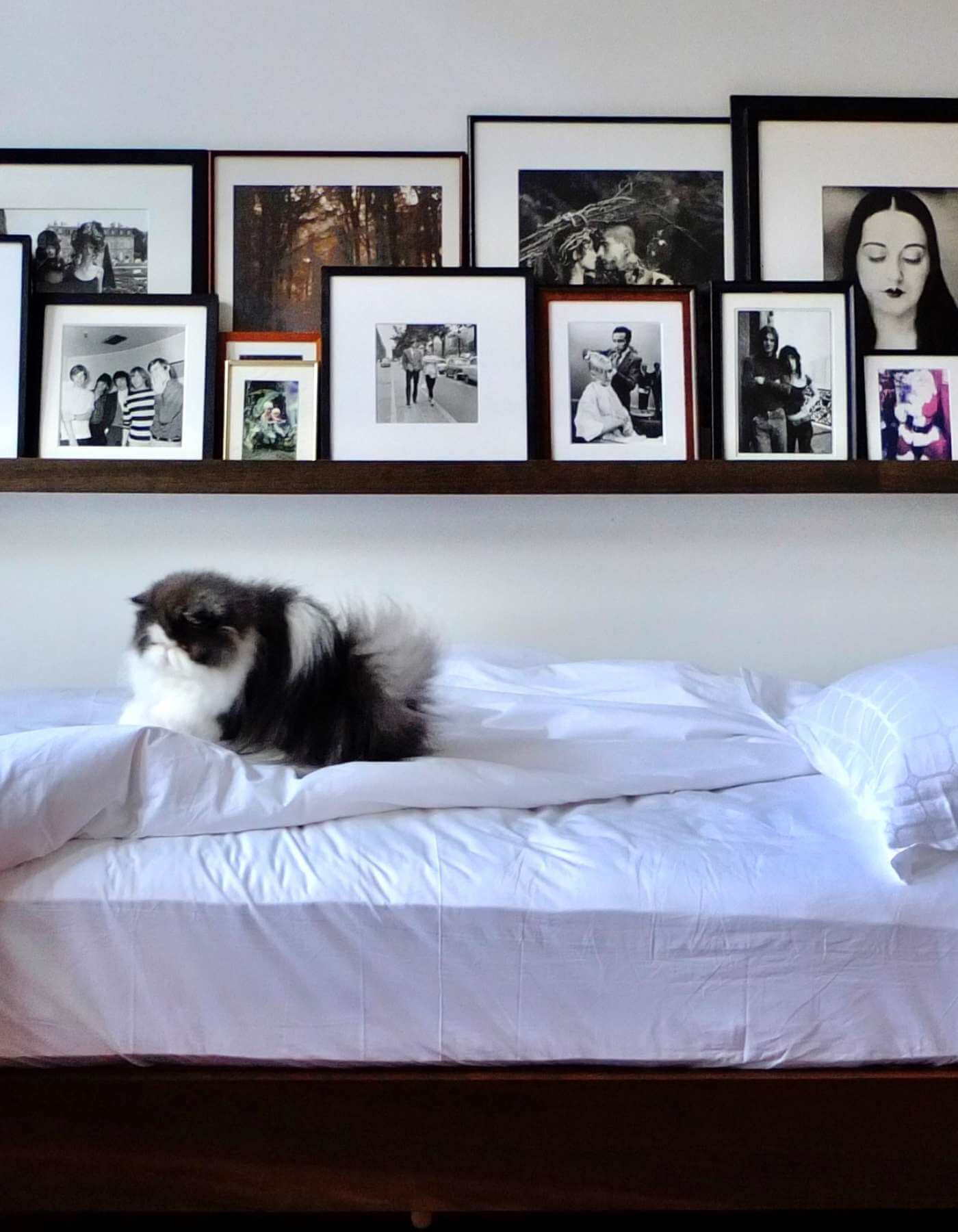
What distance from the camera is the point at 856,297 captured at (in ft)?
7.34

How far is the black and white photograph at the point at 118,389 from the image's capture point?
86.0 inches

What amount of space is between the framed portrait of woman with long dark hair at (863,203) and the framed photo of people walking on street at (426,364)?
1.73ft

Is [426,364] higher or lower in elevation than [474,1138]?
higher

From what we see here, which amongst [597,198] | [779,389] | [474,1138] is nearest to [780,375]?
[779,389]

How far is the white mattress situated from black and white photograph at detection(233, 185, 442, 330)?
1451 mm

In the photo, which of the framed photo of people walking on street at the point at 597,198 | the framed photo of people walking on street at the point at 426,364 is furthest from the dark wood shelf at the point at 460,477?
the framed photo of people walking on street at the point at 597,198

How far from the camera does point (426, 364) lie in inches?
85.5

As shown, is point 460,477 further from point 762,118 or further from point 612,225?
point 762,118

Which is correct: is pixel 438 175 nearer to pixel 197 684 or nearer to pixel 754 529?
pixel 754 529

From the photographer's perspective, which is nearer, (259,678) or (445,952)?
(445,952)

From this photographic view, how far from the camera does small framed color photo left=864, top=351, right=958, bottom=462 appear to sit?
222cm

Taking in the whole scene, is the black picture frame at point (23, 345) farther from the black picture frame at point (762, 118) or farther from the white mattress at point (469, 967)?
the black picture frame at point (762, 118)

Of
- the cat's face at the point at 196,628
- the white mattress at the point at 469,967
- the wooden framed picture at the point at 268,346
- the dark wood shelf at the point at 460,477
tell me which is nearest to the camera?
the white mattress at the point at 469,967

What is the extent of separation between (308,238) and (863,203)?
111cm
